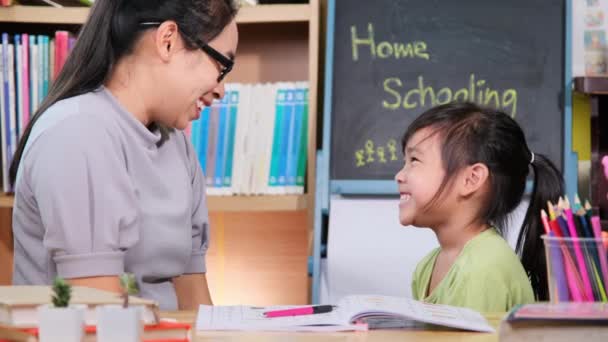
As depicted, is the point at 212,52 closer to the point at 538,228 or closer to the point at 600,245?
the point at 538,228

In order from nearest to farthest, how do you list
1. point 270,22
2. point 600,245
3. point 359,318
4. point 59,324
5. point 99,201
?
point 59,324
point 600,245
point 359,318
point 99,201
point 270,22

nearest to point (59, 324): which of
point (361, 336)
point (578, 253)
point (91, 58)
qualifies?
point (361, 336)

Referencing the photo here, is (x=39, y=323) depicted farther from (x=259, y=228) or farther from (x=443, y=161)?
(x=259, y=228)

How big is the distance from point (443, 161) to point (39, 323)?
119cm

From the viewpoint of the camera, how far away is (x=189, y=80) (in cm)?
167

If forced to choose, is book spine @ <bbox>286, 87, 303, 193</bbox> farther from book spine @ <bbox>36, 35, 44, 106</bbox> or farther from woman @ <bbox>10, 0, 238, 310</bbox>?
woman @ <bbox>10, 0, 238, 310</bbox>

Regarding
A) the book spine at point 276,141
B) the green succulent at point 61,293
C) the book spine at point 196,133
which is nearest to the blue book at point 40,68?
the book spine at point 196,133

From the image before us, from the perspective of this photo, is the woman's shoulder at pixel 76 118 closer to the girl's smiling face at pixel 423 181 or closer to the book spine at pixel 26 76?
the girl's smiling face at pixel 423 181

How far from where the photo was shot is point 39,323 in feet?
2.82

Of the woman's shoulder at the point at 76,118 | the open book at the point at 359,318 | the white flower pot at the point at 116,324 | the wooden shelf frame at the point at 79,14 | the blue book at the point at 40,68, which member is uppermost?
the wooden shelf frame at the point at 79,14

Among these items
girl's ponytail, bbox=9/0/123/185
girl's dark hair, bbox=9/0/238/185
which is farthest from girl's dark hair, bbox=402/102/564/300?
girl's ponytail, bbox=9/0/123/185

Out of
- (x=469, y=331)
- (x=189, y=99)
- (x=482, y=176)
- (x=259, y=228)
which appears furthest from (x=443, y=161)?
(x=259, y=228)

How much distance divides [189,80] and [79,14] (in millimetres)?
1171

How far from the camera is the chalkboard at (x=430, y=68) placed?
2627 millimetres
